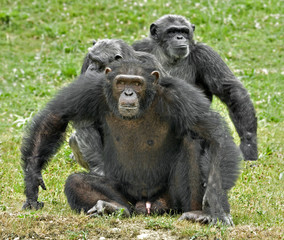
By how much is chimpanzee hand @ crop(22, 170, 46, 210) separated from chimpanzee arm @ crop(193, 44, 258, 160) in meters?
3.35

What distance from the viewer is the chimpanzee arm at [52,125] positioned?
640 cm

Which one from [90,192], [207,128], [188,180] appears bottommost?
[90,192]

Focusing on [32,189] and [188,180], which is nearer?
[188,180]

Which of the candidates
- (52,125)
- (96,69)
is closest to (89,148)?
(96,69)

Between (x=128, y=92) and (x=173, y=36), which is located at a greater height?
(x=173, y=36)

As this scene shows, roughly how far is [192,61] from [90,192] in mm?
3155

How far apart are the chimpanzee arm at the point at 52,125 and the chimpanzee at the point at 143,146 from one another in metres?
0.01

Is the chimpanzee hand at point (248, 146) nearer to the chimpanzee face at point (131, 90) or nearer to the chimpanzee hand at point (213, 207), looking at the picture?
the chimpanzee hand at point (213, 207)

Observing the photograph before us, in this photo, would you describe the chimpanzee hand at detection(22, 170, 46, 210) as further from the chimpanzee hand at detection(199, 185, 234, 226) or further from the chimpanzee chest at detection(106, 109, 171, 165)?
the chimpanzee hand at detection(199, 185, 234, 226)

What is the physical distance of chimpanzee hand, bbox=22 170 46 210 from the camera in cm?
639

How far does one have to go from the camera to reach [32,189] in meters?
6.43

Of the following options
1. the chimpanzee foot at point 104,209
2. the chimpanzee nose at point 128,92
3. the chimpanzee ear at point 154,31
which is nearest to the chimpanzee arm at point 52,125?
the chimpanzee nose at point 128,92

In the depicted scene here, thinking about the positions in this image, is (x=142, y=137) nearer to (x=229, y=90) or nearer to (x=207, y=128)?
(x=207, y=128)

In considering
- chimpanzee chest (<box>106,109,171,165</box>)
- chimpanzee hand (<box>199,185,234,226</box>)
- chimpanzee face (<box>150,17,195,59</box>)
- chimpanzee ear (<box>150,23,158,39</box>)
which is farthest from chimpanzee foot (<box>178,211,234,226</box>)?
chimpanzee ear (<box>150,23,158,39</box>)
